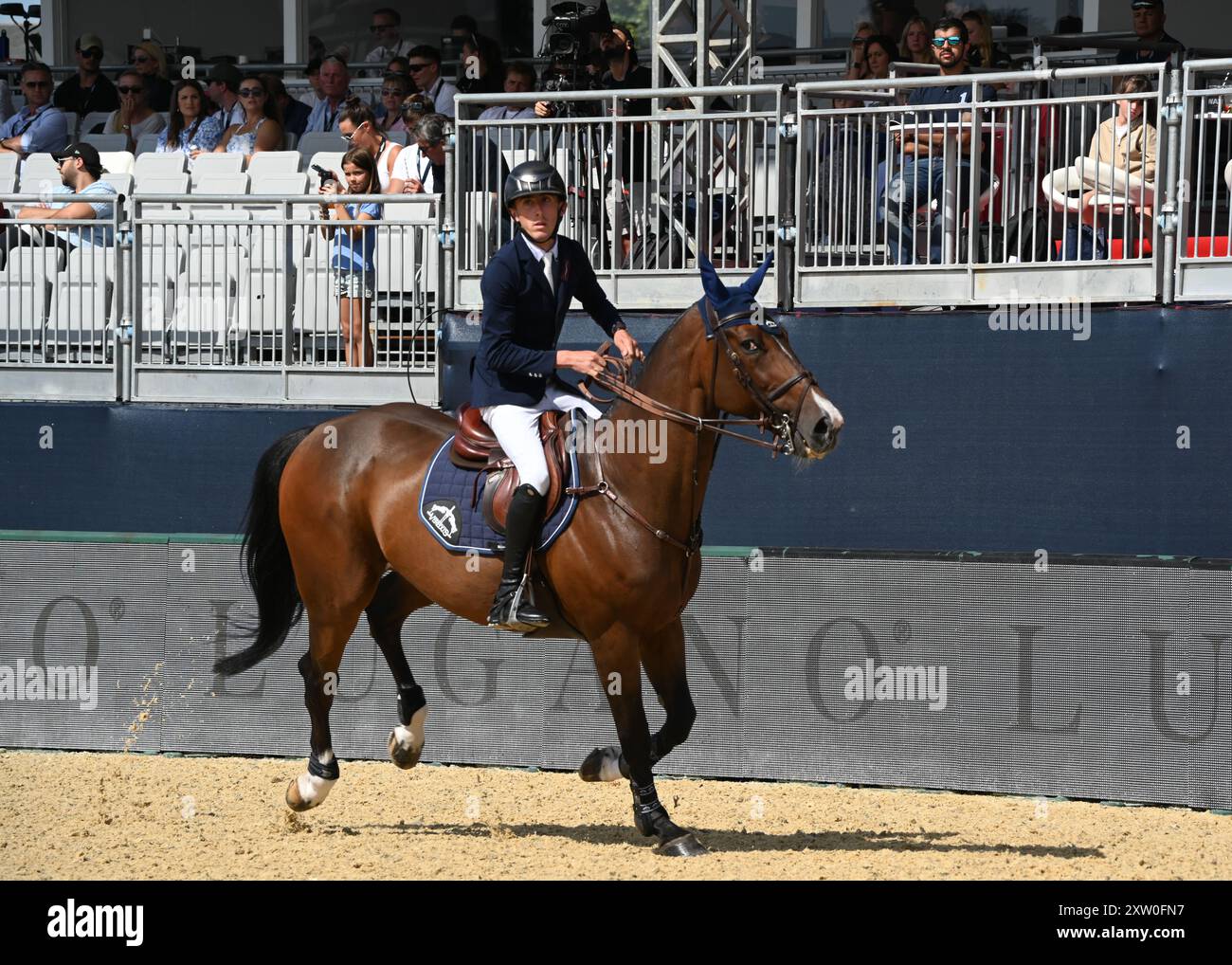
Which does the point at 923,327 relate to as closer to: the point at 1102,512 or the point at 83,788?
the point at 1102,512

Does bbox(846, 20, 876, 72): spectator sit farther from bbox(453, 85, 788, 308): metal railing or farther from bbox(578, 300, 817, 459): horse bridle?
bbox(578, 300, 817, 459): horse bridle

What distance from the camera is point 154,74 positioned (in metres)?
16.4

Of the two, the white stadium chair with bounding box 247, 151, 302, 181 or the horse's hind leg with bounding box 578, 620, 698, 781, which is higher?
the white stadium chair with bounding box 247, 151, 302, 181

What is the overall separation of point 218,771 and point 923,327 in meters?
5.06

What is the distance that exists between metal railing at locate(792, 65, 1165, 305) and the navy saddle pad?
12.0 feet

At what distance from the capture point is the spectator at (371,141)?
12656mm

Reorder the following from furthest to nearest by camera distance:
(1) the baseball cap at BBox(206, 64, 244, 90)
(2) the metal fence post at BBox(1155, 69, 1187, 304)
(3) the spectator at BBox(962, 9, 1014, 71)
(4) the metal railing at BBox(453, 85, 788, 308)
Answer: (1) the baseball cap at BBox(206, 64, 244, 90) → (3) the spectator at BBox(962, 9, 1014, 71) → (4) the metal railing at BBox(453, 85, 788, 308) → (2) the metal fence post at BBox(1155, 69, 1187, 304)

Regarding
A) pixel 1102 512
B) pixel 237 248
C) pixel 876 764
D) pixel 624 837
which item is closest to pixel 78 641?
pixel 237 248

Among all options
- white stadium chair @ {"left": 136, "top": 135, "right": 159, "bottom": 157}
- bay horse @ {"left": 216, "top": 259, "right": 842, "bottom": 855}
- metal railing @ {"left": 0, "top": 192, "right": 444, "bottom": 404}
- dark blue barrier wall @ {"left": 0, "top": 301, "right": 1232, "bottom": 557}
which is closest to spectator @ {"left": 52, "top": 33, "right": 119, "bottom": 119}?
white stadium chair @ {"left": 136, "top": 135, "right": 159, "bottom": 157}

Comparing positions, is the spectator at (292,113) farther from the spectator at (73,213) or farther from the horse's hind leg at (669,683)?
the horse's hind leg at (669,683)

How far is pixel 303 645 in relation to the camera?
10367mm

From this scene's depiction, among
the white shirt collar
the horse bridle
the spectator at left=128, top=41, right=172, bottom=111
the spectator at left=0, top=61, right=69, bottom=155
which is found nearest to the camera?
the horse bridle

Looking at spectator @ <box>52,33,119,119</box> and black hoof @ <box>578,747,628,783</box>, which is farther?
spectator @ <box>52,33,119,119</box>

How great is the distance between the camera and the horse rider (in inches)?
300
